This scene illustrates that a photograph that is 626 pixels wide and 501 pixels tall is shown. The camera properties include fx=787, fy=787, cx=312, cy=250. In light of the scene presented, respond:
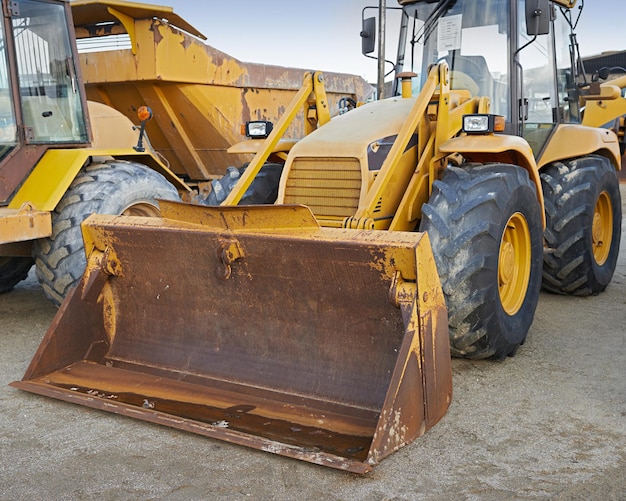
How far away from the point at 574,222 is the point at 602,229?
3.43ft

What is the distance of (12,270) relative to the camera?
21.2ft

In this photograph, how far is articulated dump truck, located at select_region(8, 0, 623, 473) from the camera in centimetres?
340

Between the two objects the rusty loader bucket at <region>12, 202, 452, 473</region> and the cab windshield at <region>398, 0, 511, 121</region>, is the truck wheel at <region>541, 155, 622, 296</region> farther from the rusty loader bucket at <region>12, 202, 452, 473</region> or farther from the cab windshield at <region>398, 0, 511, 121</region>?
the rusty loader bucket at <region>12, 202, 452, 473</region>

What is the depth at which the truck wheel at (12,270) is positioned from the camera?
6.31 metres

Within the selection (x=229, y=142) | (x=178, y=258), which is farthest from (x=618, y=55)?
(x=178, y=258)

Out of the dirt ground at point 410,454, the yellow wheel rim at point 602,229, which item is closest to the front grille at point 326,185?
the dirt ground at point 410,454

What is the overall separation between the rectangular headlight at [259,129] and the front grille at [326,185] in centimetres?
66

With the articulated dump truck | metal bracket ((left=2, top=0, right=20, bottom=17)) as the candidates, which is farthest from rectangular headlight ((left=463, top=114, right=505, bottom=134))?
metal bracket ((left=2, top=0, right=20, bottom=17))

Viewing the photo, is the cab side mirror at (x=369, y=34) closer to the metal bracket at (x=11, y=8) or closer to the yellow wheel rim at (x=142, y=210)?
the yellow wheel rim at (x=142, y=210)

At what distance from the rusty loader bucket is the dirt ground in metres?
0.10

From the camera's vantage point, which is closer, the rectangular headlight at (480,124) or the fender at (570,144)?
the rectangular headlight at (480,124)

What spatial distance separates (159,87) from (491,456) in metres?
5.20

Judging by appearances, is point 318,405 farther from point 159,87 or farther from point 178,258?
point 159,87

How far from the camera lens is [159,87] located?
736 cm
